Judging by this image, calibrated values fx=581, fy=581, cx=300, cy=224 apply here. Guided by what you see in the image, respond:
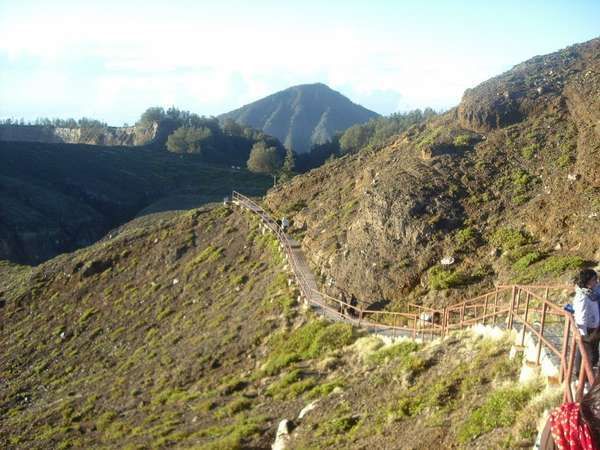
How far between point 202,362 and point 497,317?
37.4 feet

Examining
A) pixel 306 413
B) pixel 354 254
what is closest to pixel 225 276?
pixel 354 254

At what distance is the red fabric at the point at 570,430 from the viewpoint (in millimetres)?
5348

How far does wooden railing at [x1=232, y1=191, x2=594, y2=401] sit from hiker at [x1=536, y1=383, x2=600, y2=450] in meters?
0.19

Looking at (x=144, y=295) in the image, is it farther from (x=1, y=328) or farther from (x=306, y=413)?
(x=306, y=413)

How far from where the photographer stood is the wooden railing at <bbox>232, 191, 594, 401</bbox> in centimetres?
703

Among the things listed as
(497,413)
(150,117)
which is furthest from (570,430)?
(150,117)

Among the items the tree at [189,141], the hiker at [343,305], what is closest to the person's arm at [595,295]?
the hiker at [343,305]

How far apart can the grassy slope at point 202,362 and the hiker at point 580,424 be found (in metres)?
2.43

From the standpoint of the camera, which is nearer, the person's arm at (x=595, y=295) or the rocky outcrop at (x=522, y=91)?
the person's arm at (x=595, y=295)

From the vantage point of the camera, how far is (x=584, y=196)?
785 inches

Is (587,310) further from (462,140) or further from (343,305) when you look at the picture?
(462,140)

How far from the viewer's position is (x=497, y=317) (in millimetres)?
15352

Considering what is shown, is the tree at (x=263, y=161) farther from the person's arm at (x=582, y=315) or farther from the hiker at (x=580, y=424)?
the hiker at (x=580, y=424)

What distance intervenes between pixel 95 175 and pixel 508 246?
97.4m
